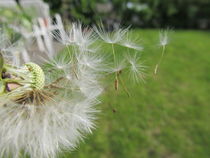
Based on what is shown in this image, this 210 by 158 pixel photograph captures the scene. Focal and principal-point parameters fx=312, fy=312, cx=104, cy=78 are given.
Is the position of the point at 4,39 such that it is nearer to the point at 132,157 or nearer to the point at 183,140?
the point at 132,157

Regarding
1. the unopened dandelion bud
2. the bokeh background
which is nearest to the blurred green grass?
the bokeh background

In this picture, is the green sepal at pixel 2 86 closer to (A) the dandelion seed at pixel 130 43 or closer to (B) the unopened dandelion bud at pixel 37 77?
(B) the unopened dandelion bud at pixel 37 77

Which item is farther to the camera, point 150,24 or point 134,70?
point 150,24

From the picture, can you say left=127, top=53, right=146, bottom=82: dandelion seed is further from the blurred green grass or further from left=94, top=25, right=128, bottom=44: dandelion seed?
the blurred green grass

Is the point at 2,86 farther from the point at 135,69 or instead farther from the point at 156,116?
the point at 156,116

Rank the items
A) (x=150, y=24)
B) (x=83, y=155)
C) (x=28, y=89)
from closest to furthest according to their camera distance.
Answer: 1. (x=28, y=89)
2. (x=83, y=155)
3. (x=150, y=24)

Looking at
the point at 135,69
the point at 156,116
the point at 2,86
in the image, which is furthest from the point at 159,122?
the point at 2,86

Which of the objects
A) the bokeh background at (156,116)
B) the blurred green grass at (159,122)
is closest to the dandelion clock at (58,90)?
the bokeh background at (156,116)

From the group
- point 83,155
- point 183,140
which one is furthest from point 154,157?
point 83,155

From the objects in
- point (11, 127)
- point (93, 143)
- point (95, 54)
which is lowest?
point (93, 143)
